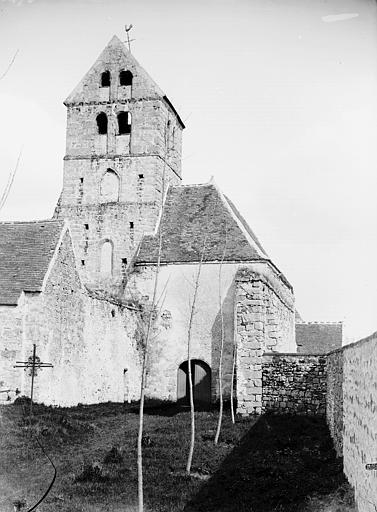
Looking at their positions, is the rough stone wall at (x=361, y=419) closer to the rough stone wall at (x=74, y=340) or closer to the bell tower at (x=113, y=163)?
the rough stone wall at (x=74, y=340)

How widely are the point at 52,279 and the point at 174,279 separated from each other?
640 cm

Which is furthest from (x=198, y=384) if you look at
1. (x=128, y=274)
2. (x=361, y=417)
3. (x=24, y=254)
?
(x=361, y=417)

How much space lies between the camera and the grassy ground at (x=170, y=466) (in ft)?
30.9

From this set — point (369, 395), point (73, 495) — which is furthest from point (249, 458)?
point (369, 395)

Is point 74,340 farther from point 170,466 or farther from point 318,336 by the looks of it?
point 318,336

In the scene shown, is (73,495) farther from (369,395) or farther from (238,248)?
(238,248)

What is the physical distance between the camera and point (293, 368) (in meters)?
18.8

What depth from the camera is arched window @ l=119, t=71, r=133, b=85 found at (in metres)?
27.8

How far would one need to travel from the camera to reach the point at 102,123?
28.0 metres

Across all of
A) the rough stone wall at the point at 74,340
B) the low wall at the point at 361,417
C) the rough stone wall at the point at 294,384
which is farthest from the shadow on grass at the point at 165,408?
the low wall at the point at 361,417

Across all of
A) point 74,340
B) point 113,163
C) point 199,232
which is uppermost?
point 113,163

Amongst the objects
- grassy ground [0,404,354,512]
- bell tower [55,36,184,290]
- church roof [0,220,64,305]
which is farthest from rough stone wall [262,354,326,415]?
bell tower [55,36,184,290]

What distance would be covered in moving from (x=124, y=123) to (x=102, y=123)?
94cm

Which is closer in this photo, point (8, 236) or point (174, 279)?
point (8, 236)
